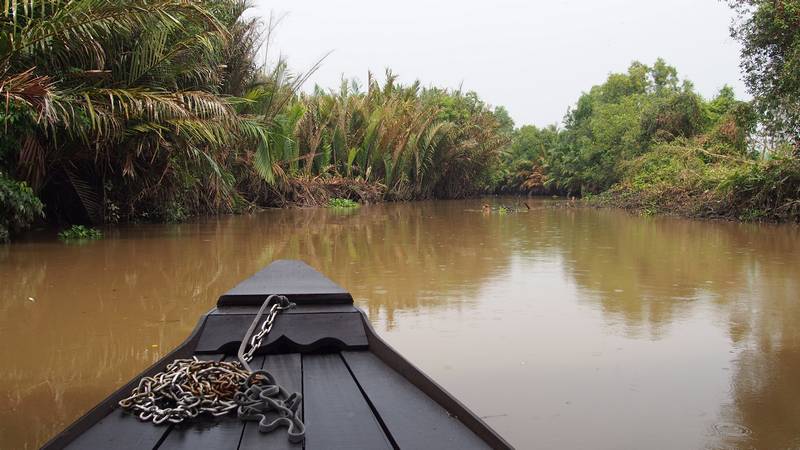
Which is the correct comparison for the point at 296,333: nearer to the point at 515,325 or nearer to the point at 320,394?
the point at 320,394

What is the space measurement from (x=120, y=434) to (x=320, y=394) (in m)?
0.55

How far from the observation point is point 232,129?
1023 cm

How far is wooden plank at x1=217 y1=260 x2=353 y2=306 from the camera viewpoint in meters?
2.58

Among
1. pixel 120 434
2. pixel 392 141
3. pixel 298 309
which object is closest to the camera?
pixel 120 434

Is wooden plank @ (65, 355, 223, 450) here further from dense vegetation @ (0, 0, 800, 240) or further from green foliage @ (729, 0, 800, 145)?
green foliage @ (729, 0, 800, 145)

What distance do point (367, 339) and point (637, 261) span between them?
587 centimetres

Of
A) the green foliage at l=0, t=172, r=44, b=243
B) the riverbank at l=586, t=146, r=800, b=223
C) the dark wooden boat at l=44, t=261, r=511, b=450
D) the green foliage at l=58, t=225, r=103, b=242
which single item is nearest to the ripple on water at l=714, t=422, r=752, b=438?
the dark wooden boat at l=44, t=261, r=511, b=450

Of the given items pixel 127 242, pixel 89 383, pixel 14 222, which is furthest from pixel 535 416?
pixel 14 222

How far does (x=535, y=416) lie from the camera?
8.71ft

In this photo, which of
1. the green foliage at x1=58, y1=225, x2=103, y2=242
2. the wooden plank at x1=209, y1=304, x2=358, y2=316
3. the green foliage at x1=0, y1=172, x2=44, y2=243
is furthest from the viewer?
the green foliage at x1=58, y1=225, x2=103, y2=242

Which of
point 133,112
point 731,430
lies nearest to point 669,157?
point 133,112

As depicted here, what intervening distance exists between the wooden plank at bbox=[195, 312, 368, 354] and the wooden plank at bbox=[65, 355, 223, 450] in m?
0.60

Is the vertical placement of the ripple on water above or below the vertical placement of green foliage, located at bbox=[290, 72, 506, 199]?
below

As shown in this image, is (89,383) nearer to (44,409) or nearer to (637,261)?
(44,409)
